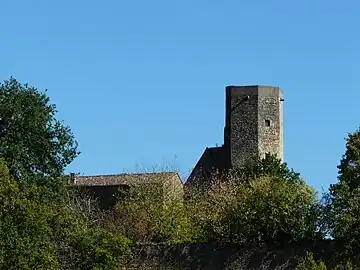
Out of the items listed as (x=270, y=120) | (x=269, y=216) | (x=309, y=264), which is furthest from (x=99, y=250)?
(x=270, y=120)

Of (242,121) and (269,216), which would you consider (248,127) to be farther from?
(269,216)

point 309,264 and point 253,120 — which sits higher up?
point 253,120

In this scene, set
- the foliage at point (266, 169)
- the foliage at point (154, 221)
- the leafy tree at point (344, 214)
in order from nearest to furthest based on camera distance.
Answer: the leafy tree at point (344, 214)
the foliage at point (154, 221)
the foliage at point (266, 169)

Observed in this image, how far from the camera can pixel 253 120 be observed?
62.8 metres

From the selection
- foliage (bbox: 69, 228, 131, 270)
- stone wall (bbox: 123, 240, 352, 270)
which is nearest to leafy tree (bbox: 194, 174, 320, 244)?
stone wall (bbox: 123, 240, 352, 270)

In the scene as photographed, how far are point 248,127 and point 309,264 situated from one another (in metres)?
35.4

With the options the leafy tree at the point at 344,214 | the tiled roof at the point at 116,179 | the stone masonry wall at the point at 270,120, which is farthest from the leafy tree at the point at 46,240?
the stone masonry wall at the point at 270,120

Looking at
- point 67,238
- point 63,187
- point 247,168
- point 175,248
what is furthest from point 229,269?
point 247,168

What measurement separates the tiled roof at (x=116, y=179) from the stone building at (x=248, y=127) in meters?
5.21

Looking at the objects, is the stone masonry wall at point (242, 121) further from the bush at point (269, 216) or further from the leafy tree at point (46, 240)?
the leafy tree at point (46, 240)

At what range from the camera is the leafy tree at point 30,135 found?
132 ft

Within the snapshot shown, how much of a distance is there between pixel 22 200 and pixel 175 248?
17.0 feet

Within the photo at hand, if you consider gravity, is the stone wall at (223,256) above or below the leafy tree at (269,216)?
below

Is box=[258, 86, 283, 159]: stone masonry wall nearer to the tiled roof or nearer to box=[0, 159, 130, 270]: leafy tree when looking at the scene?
the tiled roof
